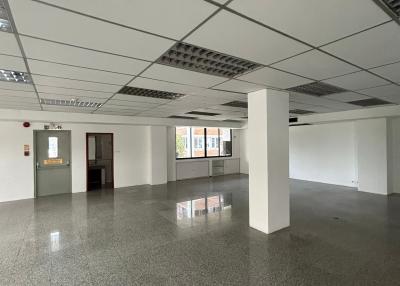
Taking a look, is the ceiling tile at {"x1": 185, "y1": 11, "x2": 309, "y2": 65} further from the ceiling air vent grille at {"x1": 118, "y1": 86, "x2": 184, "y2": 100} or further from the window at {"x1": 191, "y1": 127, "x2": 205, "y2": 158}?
the window at {"x1": 191, "y1": 127, "x2": 205, "y2": 158}

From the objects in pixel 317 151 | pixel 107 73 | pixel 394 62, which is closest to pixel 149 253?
pixel 107 73

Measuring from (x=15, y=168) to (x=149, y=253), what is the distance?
5.42m

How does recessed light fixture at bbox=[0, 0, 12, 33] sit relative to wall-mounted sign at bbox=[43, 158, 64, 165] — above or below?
above

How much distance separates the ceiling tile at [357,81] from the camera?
3036mm

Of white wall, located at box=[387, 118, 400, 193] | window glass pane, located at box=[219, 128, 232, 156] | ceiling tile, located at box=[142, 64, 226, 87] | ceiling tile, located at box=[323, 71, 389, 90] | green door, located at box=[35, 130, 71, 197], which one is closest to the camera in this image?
ceiling tile, located at box=[142, 64, 226, 87]

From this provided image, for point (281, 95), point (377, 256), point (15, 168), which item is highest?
point (281, 95)

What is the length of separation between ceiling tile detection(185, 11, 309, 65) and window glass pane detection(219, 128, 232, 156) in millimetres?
8529

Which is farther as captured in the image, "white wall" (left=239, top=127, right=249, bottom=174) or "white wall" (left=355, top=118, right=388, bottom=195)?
"white wall" (left=239, top=127, right=249, bottom=174)

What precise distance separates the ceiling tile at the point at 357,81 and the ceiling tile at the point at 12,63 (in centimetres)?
393

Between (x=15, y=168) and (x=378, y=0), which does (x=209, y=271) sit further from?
(x=15, y=168)

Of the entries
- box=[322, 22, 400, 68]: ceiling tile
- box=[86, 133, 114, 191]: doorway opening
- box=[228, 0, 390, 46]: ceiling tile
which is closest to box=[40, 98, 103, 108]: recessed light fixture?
box=[86, 133, 114, 191]: doorway opening

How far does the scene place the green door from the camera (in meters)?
6.51

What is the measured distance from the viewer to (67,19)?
1.60 metres

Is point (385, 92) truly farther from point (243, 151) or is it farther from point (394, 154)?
point (243, 151)
